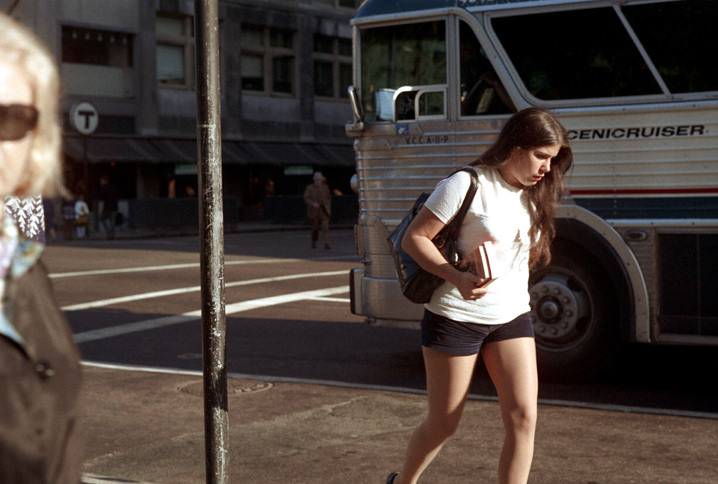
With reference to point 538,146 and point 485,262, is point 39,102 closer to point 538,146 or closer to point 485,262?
point 485,262

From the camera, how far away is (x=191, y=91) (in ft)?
142

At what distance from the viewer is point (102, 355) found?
408 inches

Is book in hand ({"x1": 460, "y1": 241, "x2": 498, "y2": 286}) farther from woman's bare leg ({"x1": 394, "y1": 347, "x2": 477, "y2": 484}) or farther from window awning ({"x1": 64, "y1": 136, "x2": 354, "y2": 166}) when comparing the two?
window awning ({"x1": 64, "y1": 136, "x2": 354, "y2": 166})

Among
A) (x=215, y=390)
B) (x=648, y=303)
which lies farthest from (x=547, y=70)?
(x=215, y=390)

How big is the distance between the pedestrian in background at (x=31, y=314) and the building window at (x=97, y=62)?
124ft

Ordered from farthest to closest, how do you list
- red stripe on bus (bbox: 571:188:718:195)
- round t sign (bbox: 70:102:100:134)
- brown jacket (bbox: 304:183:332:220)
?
round t sign (bbox: 70:102:100:134) < brown jacket (bbox: 304:183:332:220) < red stripe on bus (bbox: 571:188:718:195)

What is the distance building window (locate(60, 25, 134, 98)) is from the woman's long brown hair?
3550 cm

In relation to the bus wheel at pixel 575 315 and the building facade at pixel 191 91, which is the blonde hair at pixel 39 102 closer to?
the bus wheel at pixel 575 315

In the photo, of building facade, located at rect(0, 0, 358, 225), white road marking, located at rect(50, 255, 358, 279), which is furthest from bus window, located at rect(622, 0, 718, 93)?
building facade, located at rect(0, 0, 358, 225)

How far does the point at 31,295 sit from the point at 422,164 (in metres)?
7.12

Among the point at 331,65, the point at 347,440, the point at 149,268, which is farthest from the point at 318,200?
the point at 331,65

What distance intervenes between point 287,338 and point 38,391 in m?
9.78

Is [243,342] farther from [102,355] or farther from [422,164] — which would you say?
[422,164]

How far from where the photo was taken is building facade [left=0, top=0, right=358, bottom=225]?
3922 cm
